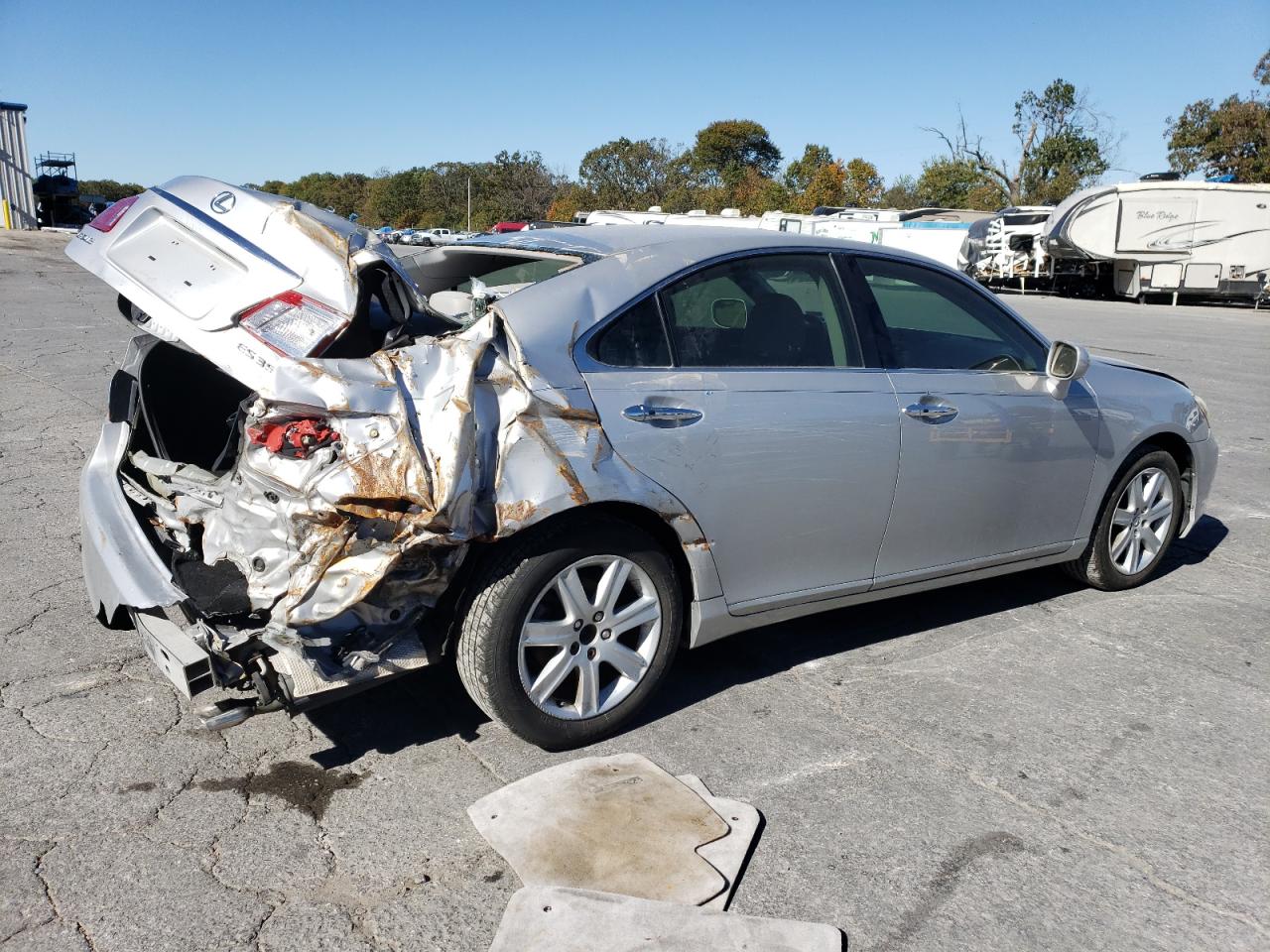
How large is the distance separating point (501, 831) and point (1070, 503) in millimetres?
3025

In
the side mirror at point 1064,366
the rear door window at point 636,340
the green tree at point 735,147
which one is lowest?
the side mirror at point 1064,366

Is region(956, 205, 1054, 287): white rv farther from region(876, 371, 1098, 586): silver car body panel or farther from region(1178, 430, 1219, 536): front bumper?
region(876, 371, 1098, 586): silver car body panel

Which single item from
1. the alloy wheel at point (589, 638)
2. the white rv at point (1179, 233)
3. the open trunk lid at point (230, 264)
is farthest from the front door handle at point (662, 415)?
the white rv at point (1179, 233)

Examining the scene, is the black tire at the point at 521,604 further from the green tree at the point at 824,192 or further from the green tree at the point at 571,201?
the green tree at the point at 571,201

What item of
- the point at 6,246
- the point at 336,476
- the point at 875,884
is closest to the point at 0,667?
the point at 336,476

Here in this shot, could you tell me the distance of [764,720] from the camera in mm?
3684

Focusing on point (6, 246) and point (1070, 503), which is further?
point (6, 246)

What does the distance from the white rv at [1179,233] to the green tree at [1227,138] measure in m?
22.1

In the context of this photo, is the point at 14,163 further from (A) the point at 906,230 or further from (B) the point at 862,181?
(B) the point at 862,181

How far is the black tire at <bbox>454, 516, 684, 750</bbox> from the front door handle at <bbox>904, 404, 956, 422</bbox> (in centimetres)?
119

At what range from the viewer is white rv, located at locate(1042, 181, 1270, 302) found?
25.4 metres

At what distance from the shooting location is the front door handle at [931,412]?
12.9 feet

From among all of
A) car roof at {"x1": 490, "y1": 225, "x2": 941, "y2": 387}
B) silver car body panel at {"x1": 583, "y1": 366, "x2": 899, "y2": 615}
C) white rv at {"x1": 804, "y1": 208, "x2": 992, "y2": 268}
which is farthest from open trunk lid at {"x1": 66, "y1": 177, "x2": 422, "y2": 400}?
white rv at {"x1": 804, "y1": 208, "x2": 992, "y2": 268}

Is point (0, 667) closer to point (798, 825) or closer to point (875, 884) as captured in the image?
point (798, 825)
